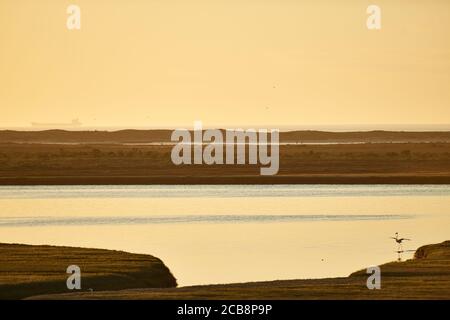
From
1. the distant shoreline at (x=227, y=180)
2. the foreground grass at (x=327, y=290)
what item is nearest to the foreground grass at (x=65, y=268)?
the foreground grass at (x=327, y=290)

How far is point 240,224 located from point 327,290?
375 centimetres

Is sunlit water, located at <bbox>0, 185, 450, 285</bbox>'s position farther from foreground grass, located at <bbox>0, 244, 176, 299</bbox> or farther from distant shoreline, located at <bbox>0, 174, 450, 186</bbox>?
foreground grass, located at <bbox>0, 244, 176, 299</bbox>

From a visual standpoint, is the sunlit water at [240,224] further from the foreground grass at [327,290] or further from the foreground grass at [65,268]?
the foreground grass at [327,290]

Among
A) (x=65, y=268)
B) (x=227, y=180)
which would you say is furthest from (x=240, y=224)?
(x=65, y=268)

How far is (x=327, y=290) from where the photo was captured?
7.76m

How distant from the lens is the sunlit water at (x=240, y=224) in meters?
9.58

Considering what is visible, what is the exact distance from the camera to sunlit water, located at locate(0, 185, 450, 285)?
9.58m

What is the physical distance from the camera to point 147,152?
10.4 m

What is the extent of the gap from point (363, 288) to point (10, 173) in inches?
193

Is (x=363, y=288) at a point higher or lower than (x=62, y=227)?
lower

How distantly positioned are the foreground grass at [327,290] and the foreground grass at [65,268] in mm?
312

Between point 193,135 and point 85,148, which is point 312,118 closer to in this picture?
point 193,135

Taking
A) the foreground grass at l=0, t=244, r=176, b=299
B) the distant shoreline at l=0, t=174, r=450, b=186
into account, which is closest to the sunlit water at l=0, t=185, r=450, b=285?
the distant shoreline at l=0, t=174, r=450, b=186
